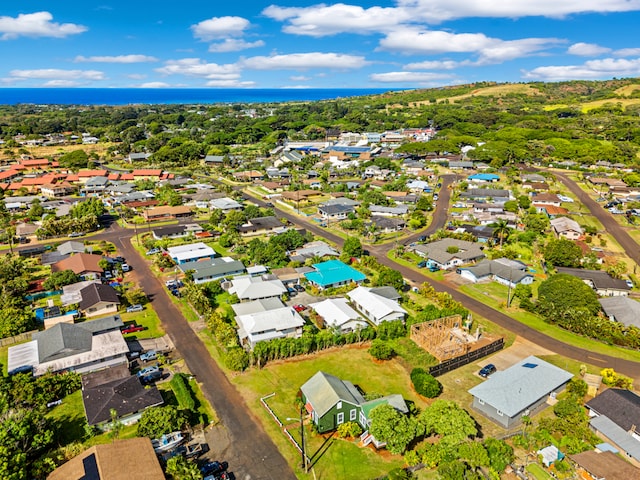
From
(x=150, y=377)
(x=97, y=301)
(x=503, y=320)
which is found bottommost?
(x=503, y=320)

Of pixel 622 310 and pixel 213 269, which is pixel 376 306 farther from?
pixel 622 310

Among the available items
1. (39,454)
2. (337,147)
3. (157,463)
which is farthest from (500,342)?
(337,147)

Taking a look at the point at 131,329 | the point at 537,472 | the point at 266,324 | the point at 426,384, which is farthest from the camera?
the point at 131,329

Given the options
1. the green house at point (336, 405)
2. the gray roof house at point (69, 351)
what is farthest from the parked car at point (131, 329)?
the green house at point (336, 405)

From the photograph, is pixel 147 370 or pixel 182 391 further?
pixel 147 370

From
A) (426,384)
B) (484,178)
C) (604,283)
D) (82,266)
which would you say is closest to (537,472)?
(426,384)

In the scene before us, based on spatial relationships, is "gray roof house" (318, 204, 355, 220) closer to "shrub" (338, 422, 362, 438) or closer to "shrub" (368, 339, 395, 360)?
"shrub" (368, 339, 395, 360)

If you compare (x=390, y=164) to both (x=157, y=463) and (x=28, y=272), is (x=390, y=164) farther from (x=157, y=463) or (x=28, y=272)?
(x=157, y=463)

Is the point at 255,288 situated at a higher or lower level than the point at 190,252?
lower
